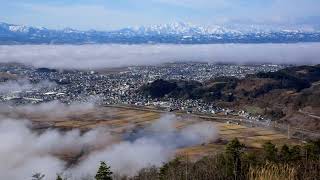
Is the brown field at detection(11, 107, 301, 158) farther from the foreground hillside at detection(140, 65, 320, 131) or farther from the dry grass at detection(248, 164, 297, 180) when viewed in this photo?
the dry grass at detection(248, 164, 297, 180)

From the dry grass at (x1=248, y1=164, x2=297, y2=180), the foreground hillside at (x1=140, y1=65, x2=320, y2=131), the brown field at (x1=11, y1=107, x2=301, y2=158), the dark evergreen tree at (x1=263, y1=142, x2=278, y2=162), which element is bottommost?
the brown field at (x1=11, y1=107, x2=301, y2=158)

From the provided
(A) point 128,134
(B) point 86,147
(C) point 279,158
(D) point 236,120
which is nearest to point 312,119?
(D) point 236,120

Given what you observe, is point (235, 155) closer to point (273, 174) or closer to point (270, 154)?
point (270, 154)

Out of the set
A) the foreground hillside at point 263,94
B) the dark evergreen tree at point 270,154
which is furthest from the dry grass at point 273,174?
the foreground hillside at point 263,94

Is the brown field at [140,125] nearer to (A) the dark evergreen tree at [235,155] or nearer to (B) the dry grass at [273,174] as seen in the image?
(A) the dark evergreen tree at [235,155]

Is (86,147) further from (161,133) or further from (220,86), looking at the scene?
(220,86)

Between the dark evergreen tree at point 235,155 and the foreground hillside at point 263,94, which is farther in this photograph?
the foreground hillside at point 263,94

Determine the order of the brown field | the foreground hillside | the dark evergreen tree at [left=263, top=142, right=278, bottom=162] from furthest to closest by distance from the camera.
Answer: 1. the foreground hillside
2. the brown field
3. the dark evergreen tree at [left=263, top=142, right=278, bottom=162]

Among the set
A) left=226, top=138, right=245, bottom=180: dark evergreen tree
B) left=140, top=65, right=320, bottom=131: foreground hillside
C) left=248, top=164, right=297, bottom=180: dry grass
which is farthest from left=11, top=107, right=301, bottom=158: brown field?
left=248, top=164, right=297, bottom=180: dry grass
